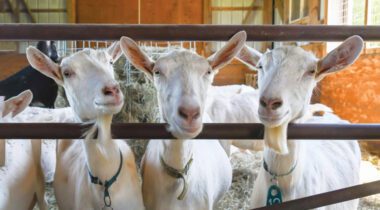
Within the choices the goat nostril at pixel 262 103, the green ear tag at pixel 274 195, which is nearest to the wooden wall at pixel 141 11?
the green ear tag at pixel 274 195

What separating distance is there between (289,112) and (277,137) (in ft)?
0.52

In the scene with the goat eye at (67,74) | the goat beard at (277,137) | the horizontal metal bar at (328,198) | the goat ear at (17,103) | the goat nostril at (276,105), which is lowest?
the horizontal metal bar at (328,198)

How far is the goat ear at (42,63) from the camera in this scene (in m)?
2.43

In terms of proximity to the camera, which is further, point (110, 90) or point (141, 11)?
point (141, 11)

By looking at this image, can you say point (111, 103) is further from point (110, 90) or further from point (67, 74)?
point (67, 74)

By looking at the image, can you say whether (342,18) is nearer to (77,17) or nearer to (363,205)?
(363,205)

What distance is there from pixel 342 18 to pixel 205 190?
6.84 m

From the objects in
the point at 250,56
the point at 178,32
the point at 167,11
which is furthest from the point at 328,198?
the point at 167,11

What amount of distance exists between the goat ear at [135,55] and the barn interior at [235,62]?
23.3 inches

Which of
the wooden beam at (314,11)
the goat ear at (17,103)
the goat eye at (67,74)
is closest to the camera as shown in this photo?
the goat eye at (67,74)

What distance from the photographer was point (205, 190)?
2.95 metres

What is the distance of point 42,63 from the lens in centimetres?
251

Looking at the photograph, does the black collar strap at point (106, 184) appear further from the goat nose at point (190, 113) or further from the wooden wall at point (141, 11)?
the wooden wall at point (141, 11)

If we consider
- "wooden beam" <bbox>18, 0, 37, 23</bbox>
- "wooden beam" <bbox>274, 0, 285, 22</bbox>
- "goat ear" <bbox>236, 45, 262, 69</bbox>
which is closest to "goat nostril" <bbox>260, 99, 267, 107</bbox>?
"goat ear" <bbox>236, 45, 262, 69</bbox>
